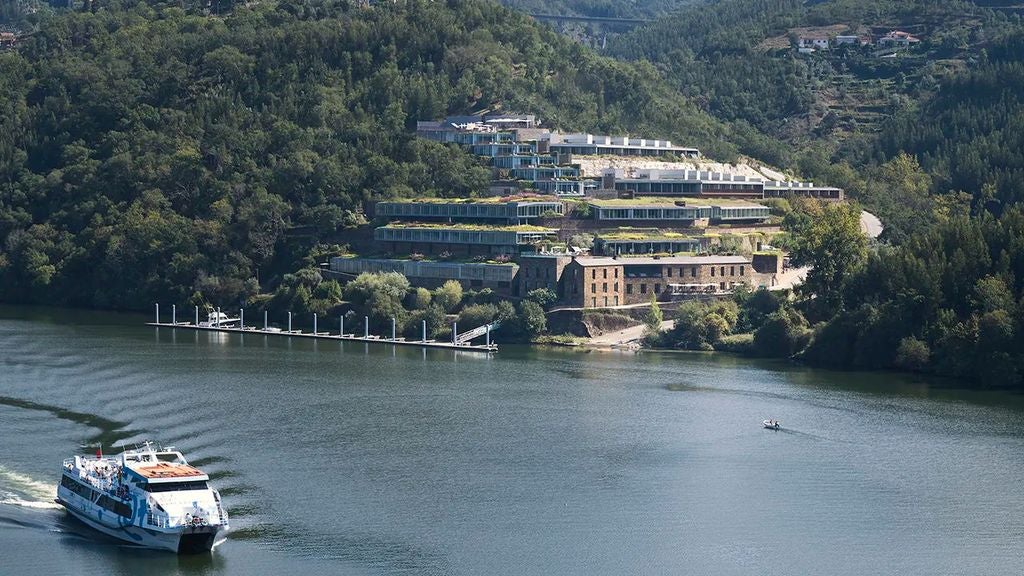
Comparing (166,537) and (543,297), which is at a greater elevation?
(543,297)

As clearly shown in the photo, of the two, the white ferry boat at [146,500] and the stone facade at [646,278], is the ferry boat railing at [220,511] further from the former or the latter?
the stone facade at [646,278]

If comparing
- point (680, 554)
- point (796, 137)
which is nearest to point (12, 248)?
point (796, 137)

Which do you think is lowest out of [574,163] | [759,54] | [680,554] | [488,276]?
[680,554]

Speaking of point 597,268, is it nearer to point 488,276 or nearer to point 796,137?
point 488,276

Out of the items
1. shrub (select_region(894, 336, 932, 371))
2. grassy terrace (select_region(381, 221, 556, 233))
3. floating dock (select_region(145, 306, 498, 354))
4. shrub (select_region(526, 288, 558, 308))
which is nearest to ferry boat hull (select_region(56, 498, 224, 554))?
floating dock (select_region(145, 306, 498, 354))

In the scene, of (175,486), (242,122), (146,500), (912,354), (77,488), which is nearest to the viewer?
(146,500)

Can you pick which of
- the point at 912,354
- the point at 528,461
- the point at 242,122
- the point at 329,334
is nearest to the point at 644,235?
the point at 329,334

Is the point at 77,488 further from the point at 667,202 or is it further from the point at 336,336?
the point at 667,202
